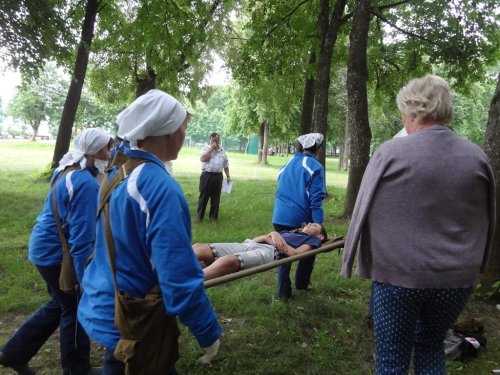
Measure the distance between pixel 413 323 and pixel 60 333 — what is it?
239 cm

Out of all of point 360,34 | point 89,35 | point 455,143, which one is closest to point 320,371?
point 455,143

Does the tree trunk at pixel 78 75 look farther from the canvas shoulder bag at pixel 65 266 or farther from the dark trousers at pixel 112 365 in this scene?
the dark trousers at pixel 112 365

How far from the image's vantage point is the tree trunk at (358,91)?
819cm

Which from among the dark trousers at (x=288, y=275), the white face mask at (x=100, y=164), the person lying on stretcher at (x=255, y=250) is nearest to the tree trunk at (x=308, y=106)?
the dark trousers at (x=288, y=275)

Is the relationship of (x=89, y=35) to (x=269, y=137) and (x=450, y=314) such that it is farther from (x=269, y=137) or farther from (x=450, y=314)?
(x=269, y=137)

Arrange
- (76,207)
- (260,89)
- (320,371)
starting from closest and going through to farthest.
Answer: (76,207), (320,371), (260,89)

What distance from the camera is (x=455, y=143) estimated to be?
83.5 inches

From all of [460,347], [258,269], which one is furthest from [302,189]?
[460,347]

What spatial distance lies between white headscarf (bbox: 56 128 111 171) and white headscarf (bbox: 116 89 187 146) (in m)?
1.29

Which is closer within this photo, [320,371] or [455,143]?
[455,143]

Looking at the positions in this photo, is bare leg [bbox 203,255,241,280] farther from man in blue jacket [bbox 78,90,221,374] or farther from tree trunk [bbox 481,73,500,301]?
tree trunk [bbox 481,73,500,301]

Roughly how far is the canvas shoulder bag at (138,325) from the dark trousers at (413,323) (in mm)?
1186

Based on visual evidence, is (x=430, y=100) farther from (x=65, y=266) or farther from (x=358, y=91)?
(x=358, y=91)

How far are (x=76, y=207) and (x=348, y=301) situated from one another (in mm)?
3512
